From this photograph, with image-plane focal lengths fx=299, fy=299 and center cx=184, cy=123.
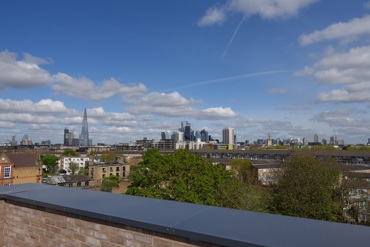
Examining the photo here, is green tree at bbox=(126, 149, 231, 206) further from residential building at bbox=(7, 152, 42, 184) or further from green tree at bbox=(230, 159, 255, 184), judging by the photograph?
green tree at bbox=(230, 159, 255, 184)

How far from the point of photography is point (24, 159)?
36.8 metres

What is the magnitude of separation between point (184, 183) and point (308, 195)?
9.75m

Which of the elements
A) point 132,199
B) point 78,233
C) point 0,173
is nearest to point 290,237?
point 132,199

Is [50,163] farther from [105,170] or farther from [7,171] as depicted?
[7,171]

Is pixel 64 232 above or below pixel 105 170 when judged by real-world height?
above

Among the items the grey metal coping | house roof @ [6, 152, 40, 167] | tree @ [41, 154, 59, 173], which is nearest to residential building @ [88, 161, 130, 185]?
tree @ [41, 154, 59, 173]

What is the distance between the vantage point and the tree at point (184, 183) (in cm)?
1784

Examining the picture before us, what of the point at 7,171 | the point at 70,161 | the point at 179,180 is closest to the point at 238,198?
the point at 179,180

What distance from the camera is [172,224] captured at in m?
2.31

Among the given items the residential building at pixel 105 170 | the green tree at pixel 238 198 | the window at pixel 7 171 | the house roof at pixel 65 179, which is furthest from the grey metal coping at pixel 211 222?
the residential building at pixel 105 170

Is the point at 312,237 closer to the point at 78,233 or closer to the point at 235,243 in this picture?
the point at 235,243

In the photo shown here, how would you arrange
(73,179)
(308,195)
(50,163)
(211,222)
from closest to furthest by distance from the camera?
1. (211,222)
2. (308,195)
3. (73,179)
4. (50,163)

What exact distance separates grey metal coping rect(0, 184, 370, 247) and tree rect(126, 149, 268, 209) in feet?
47.2

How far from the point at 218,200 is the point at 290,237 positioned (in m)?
19.0
